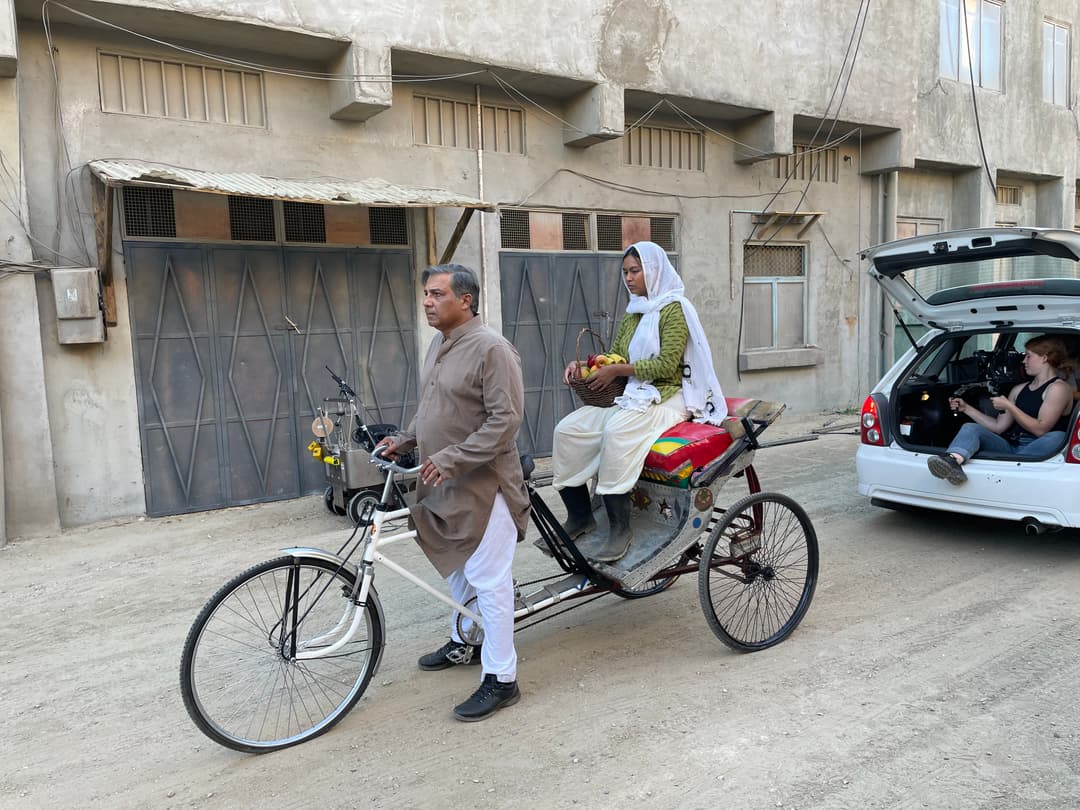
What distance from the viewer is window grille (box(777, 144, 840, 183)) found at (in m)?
11.4

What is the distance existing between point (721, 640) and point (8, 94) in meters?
6.49

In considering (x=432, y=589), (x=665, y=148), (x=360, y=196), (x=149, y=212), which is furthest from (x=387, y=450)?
(x=665, y=148)

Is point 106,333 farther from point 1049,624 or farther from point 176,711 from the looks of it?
point 1049,624

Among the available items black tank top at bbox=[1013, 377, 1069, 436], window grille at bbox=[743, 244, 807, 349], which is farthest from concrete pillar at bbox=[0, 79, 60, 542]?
window grille at bbox=[743, 244, 807, 349]

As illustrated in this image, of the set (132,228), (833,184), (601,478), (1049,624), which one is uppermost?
(833,184)

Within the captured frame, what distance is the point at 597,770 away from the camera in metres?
2.92

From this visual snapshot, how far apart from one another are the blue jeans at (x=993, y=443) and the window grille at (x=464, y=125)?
218 inches

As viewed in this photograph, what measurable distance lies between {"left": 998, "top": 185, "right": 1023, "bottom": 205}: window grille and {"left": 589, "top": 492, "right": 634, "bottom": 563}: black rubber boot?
1387cm

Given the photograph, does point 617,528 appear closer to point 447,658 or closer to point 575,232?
point 447,658

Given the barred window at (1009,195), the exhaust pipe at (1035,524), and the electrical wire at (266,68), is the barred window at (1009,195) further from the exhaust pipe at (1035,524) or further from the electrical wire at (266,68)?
the exhaust pipe at (1035,524)

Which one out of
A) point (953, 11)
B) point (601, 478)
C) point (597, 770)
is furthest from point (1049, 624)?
point (953, 11)

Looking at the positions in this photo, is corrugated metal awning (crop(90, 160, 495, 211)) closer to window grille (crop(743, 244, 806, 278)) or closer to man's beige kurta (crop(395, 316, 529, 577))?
man's beige kurta (crop(395, 316, 529, 577))

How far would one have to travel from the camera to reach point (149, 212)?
6805 millimetres

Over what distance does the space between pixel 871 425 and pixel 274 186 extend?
5094mm
